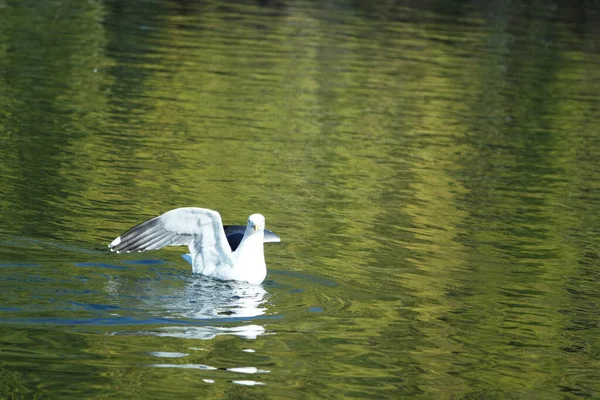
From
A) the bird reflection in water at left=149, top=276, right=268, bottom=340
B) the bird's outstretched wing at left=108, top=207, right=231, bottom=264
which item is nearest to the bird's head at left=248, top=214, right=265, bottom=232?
the bird's outstretched wing at left=108, top=207, right=231, bottom=264

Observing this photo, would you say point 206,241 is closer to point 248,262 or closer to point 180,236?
point 180,236

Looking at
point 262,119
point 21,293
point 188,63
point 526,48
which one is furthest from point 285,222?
point 526,48

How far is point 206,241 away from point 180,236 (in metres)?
0.34

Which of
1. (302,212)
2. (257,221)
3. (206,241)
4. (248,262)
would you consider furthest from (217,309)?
(302,212)

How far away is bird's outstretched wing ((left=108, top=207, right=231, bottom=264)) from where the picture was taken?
1466cm

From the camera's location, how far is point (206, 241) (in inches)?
586

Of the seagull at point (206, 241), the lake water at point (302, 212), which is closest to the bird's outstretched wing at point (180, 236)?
the seagull at point (206, 241)

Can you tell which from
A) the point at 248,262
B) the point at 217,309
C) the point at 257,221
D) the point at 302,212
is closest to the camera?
the point at 217,309

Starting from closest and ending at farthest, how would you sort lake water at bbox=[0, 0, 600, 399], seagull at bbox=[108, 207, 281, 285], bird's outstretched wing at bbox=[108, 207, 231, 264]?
1. lake water at bbox=[0, 0, 600, 399]
2. seagull at bbox=[108, 207, 281, 285]
3. bird's outstretched wing at bbox=[108, 207, 231, 264]

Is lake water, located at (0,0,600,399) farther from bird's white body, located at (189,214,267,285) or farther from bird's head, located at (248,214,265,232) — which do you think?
bird's head, located at (248,214,265,232)

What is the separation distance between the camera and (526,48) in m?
44.4

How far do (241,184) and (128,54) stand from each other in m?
15.6

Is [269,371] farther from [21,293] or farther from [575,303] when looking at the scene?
[575,303]

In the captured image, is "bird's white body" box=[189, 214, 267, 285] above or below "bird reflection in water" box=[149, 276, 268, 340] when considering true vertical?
above
